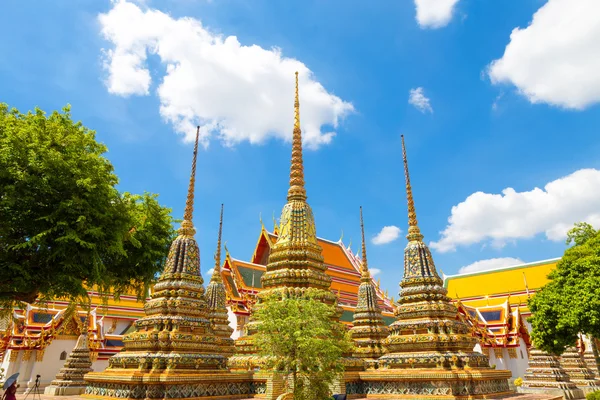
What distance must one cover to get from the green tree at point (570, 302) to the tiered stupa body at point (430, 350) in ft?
10.1

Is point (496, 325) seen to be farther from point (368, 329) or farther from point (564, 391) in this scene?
point (368, 329)

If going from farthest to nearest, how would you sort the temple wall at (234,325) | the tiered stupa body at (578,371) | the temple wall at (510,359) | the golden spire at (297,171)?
1. the temple wall at (510,359)
2. the temple wall at (234,325)
3. the tiered stupa body at (578,371)
4. the golden spire at (297,171)

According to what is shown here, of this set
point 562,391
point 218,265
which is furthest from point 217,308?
point 562,391

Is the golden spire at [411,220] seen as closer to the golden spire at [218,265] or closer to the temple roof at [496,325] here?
the golden spire at [218,265]

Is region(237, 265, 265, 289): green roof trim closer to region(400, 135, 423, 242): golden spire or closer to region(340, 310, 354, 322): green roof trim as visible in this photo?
region(340, 310, 354, 322): green roof trim

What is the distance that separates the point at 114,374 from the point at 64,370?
37.4ft

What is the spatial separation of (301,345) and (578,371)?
76.0 ft

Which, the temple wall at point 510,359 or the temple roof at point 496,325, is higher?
the temple roof at point 496,325

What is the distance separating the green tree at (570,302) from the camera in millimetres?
14469

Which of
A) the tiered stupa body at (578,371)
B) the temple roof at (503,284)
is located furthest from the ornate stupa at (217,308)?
the temple roof at (503,284)

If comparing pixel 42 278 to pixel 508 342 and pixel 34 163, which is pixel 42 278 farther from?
pixel 508 342

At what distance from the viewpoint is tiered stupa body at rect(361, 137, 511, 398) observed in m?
12.2

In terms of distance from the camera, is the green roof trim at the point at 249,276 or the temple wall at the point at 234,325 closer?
the temple wall at the point at 234,325

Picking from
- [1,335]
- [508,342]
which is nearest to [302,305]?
[1,335]
